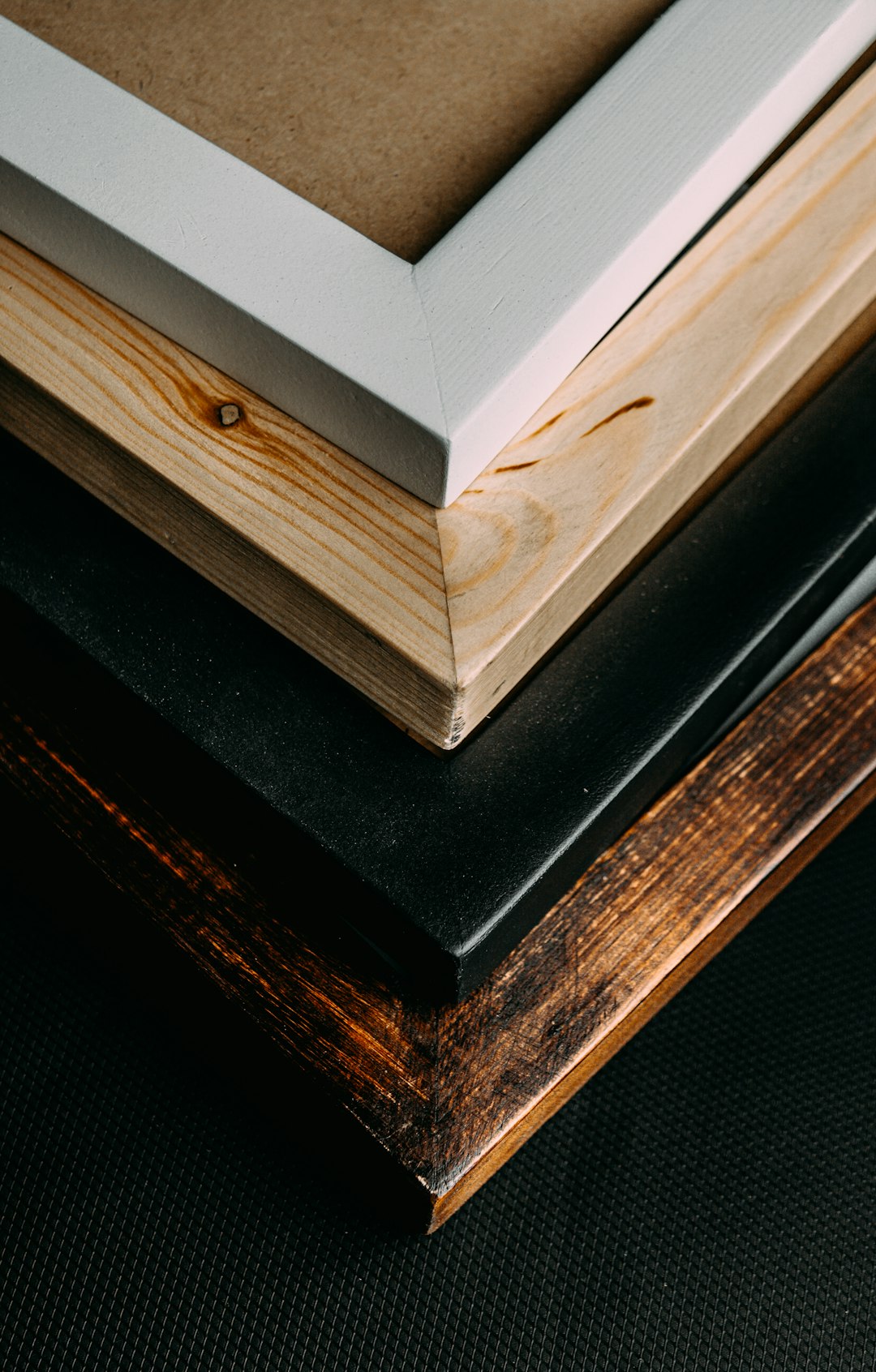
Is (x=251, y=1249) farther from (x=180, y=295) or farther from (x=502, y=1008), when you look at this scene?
(x=180, y=295)

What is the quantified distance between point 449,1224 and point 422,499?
259 mm

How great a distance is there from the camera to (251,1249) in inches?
15.1

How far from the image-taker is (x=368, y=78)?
342 millimetres

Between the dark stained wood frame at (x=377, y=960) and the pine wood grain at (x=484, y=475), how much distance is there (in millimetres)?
73

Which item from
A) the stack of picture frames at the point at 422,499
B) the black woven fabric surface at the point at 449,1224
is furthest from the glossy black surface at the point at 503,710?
the black woven fabric surface at the point at 449,1224

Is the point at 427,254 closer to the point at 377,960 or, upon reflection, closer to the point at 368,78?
the point at 368,78

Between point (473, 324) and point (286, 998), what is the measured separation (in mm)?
221

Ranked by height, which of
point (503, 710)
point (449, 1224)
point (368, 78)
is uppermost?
point (368, 78)

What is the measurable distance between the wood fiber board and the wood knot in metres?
0.06

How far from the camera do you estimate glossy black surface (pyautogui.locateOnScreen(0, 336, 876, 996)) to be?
0.32m

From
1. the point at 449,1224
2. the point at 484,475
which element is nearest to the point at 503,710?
the point at 484,475

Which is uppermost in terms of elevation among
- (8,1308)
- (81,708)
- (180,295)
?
(180,295)

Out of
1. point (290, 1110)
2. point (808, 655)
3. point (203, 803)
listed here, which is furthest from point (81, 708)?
point (808, 655)

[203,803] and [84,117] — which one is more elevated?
[84,117]
